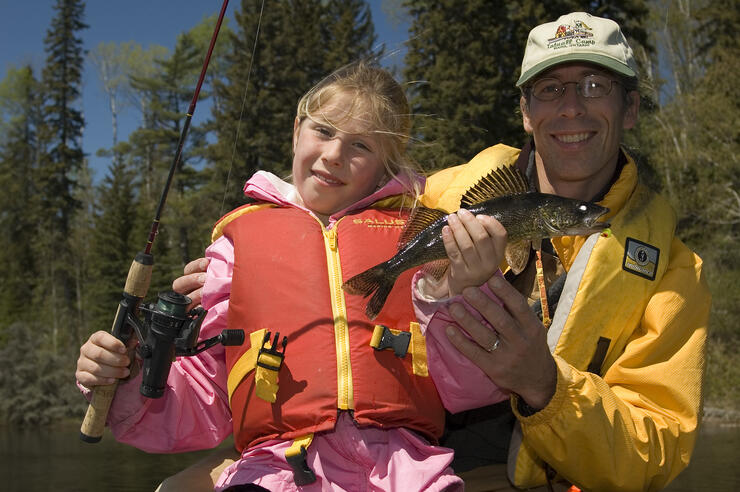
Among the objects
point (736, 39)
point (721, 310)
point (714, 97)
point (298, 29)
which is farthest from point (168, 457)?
point (736, 39)

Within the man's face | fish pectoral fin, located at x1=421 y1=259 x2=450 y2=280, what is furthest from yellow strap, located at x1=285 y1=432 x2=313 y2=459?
the man's face

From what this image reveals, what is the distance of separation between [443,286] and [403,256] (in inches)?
8.6

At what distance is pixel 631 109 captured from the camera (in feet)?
12.3

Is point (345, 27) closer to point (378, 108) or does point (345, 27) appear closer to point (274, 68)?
point (274, 68)

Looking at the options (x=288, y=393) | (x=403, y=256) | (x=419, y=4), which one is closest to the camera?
(x=403, y=256)

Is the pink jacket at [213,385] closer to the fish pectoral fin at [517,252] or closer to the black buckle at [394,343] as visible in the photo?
the black buckle at [394,343]

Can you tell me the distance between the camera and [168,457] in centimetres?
1962

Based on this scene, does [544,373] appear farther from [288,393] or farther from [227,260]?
[227,260]

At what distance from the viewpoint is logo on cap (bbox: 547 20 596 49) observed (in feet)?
11.5

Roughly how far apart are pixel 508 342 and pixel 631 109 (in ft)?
5.94

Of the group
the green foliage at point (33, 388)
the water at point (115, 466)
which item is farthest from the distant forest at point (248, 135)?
the water at point (115, 466)

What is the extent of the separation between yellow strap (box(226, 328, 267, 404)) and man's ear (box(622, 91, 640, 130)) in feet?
7.30

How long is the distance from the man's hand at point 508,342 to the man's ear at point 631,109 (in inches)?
63.7

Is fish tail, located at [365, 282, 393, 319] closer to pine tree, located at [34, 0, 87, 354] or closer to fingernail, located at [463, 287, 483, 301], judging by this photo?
fingernail, located at [463, 287, 483, 301]
